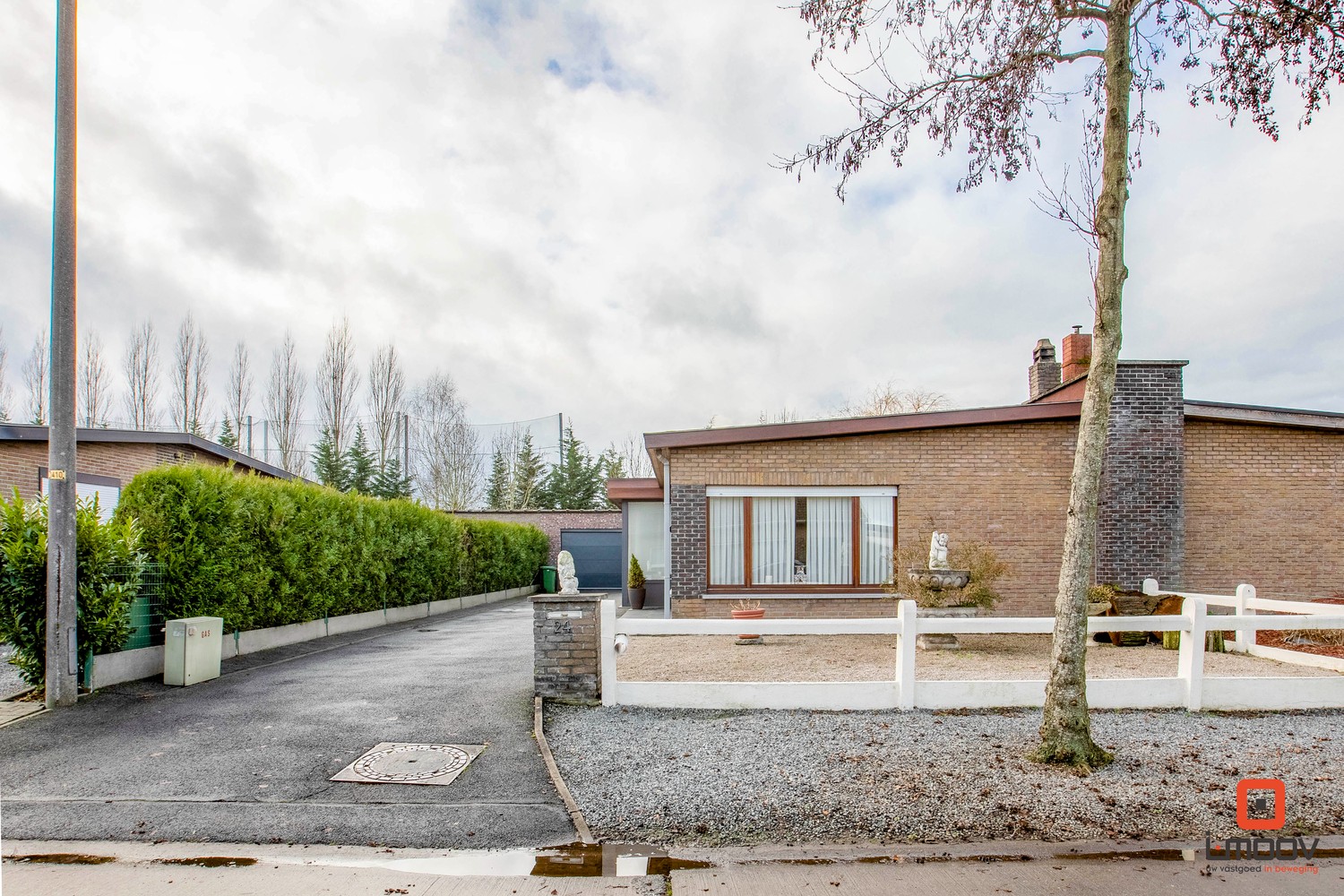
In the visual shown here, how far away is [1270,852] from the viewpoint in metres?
3.84

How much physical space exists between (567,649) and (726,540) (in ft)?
17.0

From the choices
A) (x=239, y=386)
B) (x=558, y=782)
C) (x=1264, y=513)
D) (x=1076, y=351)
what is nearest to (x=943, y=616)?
(x=1264, y=513)

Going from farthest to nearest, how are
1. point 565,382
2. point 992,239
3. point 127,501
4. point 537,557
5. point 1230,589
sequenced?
point 565,382 < point 537,557 < point 1230,589 < point 992,239 < point 127,501

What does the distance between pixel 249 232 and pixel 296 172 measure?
16.1 ft

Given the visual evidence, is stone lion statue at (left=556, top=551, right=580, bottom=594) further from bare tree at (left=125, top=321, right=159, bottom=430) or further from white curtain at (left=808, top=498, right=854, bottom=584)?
bare tree at (left=125, top=321, right=159, bottom=430)

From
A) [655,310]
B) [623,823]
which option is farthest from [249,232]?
[623,823]

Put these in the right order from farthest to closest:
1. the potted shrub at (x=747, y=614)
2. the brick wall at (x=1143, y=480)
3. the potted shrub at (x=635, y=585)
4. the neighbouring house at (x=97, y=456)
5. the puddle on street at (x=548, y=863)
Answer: the potted shrub at (x=635, y=585), the neighbouring house at (x=97, y=456), the brick wall at (x=1143, y=480), the potted shrub at (x=747, y=614), the puddle on street at (x=548, y=863)

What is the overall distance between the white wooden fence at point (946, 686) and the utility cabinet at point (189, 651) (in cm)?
423

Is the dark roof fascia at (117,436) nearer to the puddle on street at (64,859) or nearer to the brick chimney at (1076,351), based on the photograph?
the puddle on street at (64,859)

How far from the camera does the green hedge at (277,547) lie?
8125mm

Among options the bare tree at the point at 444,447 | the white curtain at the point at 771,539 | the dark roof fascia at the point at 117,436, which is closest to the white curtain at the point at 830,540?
the white curtain at the point at 771,539

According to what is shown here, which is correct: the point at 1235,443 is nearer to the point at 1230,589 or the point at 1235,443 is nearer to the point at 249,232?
the point at 1230,589

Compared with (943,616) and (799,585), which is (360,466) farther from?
(943,616)

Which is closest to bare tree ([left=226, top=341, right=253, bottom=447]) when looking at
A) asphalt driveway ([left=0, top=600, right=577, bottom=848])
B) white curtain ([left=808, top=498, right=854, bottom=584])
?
asphalt driveway ([left=0, top=600, right=577, bottom=848])
